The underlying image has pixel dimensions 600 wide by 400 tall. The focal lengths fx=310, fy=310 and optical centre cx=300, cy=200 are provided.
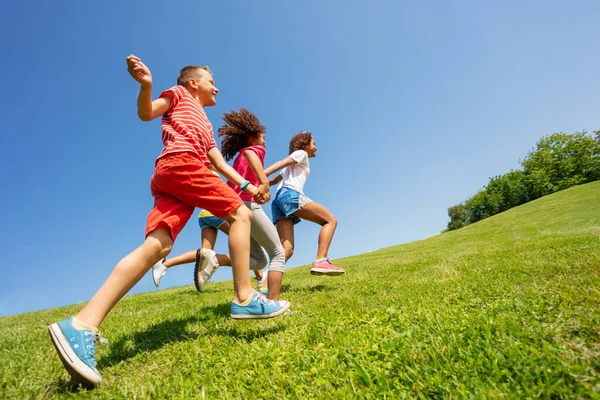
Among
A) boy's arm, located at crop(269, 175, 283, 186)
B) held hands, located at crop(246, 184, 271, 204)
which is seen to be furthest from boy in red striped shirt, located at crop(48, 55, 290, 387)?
boy's arm, located at crop(269, 175, 283, 186)

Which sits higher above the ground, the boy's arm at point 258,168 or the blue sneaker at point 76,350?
the boy's arm at point 258,168

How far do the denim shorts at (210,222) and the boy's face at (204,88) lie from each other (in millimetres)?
2927

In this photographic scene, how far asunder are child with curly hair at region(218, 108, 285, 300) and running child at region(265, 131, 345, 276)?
1.70 feet

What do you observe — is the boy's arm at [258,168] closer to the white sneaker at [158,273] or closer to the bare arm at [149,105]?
the bare arm at [149,105]

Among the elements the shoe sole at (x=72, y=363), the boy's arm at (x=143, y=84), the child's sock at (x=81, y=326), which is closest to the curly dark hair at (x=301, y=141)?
the boy's arm at (x=143, y=84)

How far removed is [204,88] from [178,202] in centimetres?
155

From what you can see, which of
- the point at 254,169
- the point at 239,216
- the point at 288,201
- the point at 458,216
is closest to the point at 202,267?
the point at 288,201

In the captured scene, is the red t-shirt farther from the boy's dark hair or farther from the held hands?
the boy's dark hair

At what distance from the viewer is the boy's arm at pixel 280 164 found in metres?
5.07

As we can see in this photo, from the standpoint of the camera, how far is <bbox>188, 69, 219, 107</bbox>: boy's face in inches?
147

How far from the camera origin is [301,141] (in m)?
5.97

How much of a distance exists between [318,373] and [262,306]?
1060mm

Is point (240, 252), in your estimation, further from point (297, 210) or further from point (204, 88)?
point (297, 210)

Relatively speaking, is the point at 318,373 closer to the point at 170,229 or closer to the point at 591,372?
the point at 591,372
